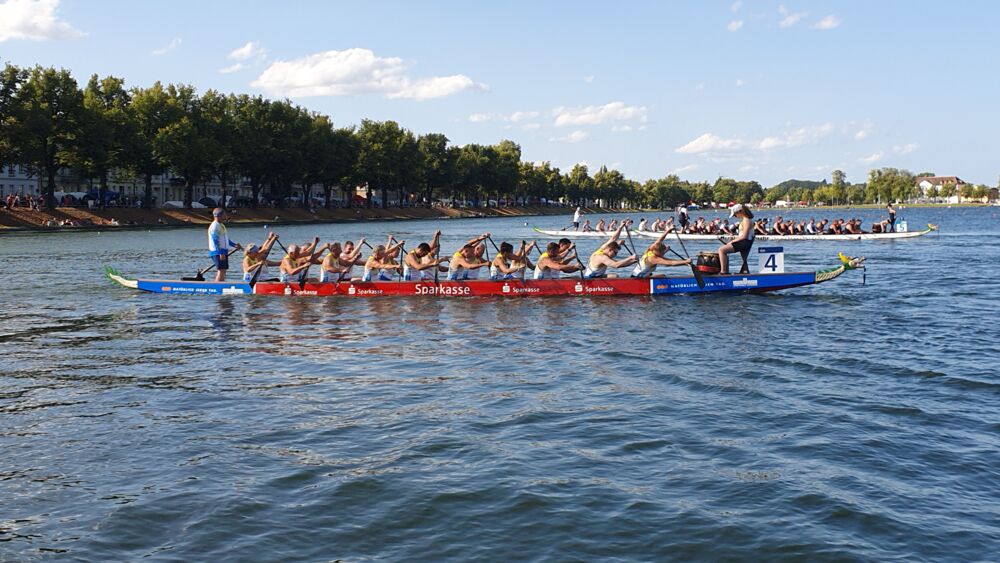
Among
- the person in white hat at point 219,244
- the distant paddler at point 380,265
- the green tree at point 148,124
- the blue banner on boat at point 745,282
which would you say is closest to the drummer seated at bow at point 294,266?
the person in white hat at point 219,244

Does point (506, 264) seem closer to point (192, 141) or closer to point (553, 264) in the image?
point (553, 264)

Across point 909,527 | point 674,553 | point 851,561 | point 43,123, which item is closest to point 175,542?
point 674,553

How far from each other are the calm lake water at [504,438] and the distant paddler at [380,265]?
4549mm

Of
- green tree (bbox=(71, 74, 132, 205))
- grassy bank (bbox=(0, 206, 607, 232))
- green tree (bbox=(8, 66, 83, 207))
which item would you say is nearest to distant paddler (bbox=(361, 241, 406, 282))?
grassy bank (bbox=(0, 206, 607, 232))

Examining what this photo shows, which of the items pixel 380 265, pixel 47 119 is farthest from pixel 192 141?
pixel 380 265

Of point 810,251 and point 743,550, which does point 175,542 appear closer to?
point 743,550

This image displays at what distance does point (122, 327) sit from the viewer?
2364 cm

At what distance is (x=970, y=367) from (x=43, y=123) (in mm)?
76878

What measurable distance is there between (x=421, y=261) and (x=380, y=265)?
1414mm

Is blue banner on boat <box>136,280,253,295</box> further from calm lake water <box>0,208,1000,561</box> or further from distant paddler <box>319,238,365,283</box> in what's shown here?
calm lake water <box>0,208,1000,561</box>

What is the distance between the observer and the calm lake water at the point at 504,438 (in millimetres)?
9258

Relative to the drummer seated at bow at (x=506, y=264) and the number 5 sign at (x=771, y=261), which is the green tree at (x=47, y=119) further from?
the number 5 sign at (x=771, y=261)

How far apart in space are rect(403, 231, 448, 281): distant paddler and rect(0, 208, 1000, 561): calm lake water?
15.2ft

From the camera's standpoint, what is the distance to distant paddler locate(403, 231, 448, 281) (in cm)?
2909
